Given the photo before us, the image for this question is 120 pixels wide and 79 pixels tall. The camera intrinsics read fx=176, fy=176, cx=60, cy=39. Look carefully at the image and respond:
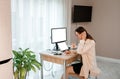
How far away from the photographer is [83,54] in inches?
116

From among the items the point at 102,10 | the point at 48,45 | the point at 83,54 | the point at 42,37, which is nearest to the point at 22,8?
the point at 42,37

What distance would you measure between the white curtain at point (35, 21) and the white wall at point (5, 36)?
98cm

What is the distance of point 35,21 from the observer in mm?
3566

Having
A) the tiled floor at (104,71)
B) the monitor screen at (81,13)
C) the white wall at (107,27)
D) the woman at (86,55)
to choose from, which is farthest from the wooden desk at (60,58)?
the white wall at (107,27)

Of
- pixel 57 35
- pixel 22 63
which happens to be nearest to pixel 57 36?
pixel 57 35

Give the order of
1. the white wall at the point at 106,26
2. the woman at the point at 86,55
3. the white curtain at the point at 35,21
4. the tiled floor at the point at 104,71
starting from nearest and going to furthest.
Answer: the woman at the point at 86,55 < the white curtain at the point at 35,21 < the tiled floor at the point at 104,71 < the white wall at the point at 106,26

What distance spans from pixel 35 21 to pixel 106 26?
96.9 inches

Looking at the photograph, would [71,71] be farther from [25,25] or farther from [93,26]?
[93,26]

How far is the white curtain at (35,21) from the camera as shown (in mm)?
3205

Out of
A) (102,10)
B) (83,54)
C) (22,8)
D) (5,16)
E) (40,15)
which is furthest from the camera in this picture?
(102,10)

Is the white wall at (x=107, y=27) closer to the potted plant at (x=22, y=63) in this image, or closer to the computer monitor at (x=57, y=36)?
the computer monitor at (x=57, y=36)

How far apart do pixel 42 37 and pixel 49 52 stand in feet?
2.03

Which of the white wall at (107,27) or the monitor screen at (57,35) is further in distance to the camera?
the white wall at (107,27)

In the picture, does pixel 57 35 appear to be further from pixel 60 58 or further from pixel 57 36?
pixel 60 58
